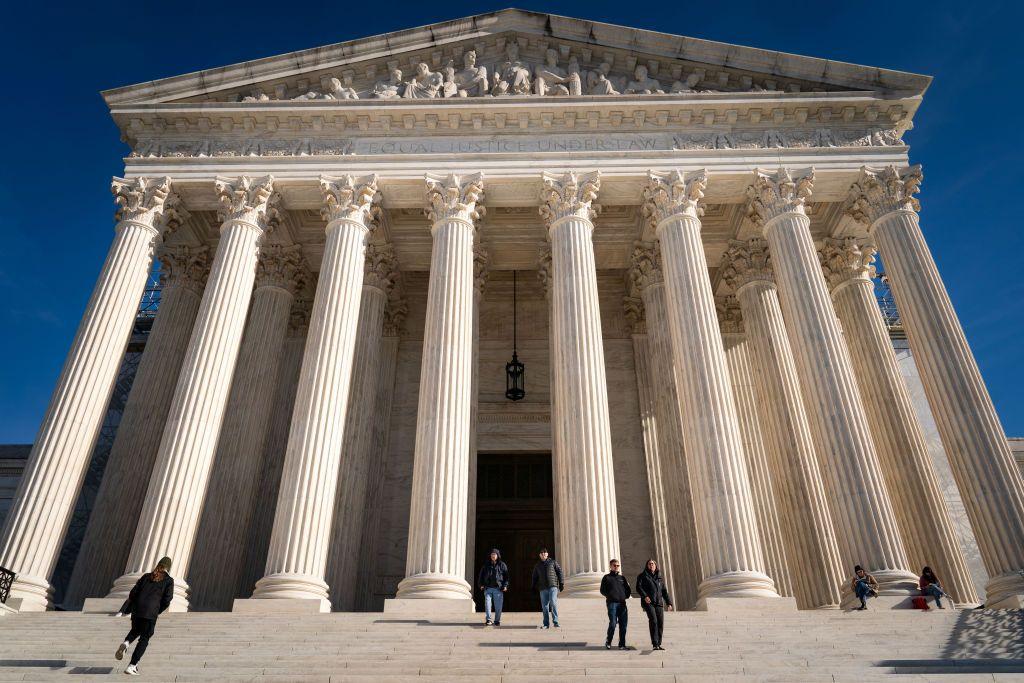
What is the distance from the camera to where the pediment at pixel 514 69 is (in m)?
26.7

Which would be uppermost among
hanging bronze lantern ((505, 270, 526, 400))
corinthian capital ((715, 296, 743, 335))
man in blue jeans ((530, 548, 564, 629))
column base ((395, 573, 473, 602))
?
corinthian capital ((715, 296, 743, 335))

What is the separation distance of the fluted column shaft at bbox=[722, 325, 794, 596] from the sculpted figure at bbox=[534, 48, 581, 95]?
1244 cm

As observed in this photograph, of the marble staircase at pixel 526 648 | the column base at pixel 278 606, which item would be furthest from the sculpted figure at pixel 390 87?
the marble staircase at pixel 526 648

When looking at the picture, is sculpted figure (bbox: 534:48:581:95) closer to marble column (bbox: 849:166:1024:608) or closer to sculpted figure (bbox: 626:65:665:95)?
sculpted figure (bbox: 626:65:665:95)

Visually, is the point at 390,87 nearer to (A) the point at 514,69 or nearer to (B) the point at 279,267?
(A) the point at 514,69

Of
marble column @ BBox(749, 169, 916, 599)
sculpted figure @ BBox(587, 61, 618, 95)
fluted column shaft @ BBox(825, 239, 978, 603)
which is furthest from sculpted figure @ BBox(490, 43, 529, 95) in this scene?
fluted column shaft @ BBox(825, 239, 978, 603)

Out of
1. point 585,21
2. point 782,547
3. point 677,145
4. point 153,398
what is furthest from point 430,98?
point 782,547

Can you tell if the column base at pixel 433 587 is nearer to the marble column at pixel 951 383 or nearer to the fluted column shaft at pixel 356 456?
the fluted column shaft at pixel 356 456

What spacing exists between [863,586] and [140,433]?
23092mm

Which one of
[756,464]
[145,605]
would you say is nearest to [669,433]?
[756,464]

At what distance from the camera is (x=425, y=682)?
465 inches

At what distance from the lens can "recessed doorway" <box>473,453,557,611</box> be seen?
95.5 ft

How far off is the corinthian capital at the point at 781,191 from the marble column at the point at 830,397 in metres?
0.03

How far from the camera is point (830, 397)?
21453 mm
